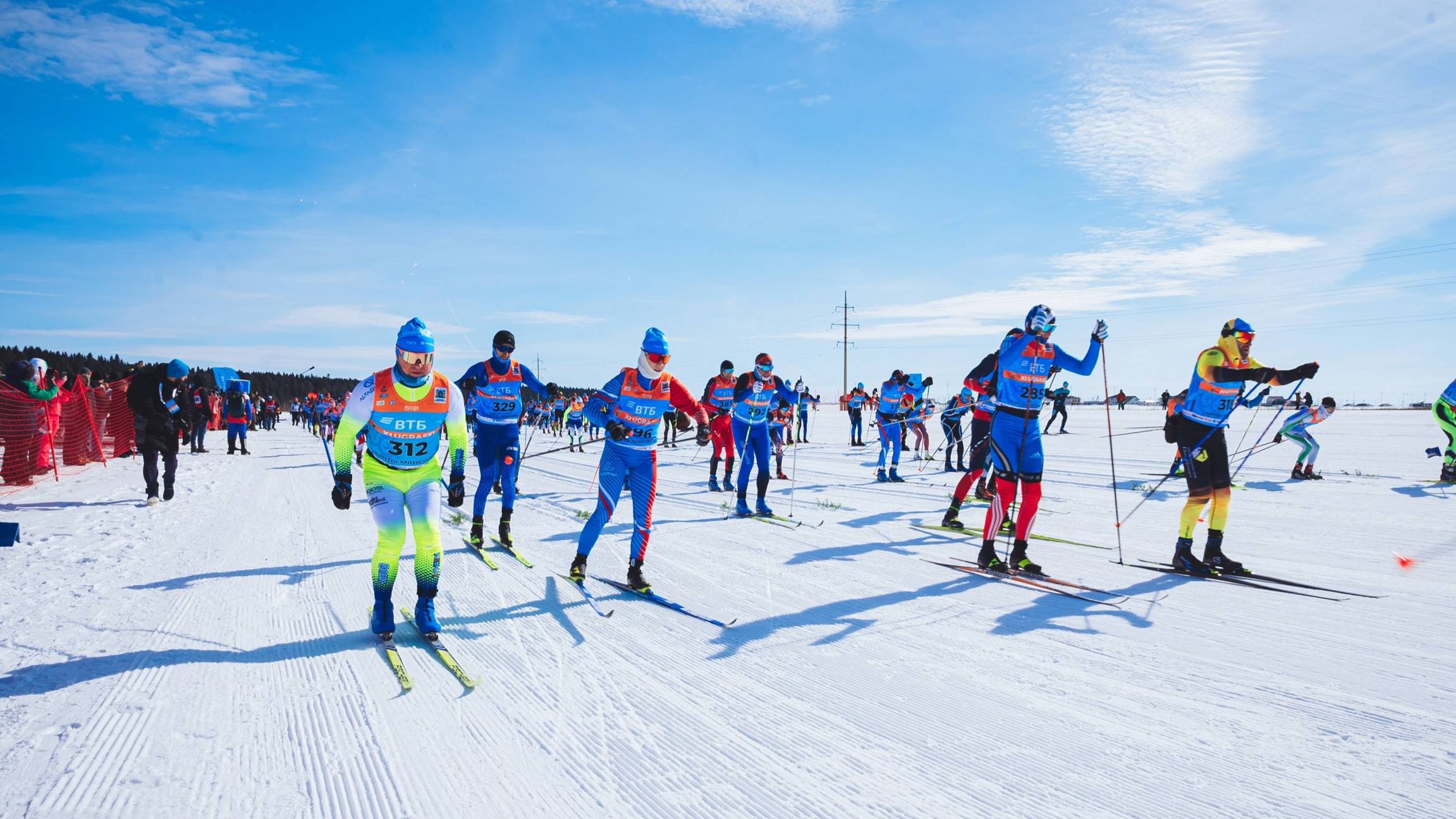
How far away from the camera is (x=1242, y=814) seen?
104 inches

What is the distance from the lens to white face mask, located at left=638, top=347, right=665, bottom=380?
605 centimetres

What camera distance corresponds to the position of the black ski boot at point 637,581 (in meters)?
5.71

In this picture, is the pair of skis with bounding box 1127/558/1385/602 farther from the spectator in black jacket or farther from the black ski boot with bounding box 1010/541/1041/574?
the spectator in black jacket

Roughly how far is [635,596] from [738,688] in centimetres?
201

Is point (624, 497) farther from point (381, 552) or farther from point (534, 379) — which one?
point (381, 552)

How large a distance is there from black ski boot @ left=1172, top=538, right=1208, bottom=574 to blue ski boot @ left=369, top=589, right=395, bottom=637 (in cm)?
652

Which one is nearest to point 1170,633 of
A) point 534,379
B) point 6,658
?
point 534,379

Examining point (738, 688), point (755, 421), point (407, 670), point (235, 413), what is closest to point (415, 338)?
point (407, 670)

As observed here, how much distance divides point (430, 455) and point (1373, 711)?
5.51 m

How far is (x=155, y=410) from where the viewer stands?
1009 centimetres

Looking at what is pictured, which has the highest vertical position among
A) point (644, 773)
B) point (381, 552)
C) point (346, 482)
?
point (346, 482)

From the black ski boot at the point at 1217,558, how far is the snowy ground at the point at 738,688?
388 millimetres

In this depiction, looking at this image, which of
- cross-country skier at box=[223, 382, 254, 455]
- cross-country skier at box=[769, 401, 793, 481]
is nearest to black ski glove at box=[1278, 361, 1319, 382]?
cross-country skier at box=[769, 401, 793, 481]

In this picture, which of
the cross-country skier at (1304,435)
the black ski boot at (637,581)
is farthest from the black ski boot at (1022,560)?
the cross-country skier at (1304,435)
